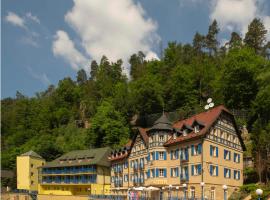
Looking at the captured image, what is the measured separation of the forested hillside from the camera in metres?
74.5

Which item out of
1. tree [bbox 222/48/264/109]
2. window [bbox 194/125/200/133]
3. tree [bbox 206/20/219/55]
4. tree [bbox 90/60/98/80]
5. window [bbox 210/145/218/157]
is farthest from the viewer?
tree [bbox 90/60/98/80]

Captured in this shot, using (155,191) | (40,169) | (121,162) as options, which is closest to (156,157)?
(155,191)

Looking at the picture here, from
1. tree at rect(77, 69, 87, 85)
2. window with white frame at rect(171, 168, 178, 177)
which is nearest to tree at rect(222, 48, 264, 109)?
window with white frame at rect(171, 168, 178, 177)

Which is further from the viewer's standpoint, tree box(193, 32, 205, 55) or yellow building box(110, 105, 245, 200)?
tree box(193, 32, 205, 55)

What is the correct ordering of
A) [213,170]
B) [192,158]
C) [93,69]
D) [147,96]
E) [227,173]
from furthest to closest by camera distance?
1. [93,69]
2. [147,96]
3. [227,173]
4. [192,158]
5. [213,170]

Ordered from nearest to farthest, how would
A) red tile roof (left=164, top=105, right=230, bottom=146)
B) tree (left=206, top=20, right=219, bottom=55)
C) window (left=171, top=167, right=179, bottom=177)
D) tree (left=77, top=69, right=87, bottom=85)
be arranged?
red tile roof (left=164, top=105, right=230, bottom=146), window (left=171, top=167, right=179, bottom=177), tree (left=206, top=20, right=219, bottom=55), tree (left=77, top=69, right=87, bottom=85)

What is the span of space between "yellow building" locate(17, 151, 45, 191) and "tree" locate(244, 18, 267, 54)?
2074 inches

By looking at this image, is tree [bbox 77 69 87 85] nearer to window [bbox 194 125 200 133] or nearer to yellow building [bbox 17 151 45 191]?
yellow building [bbox 17 151 45 191]

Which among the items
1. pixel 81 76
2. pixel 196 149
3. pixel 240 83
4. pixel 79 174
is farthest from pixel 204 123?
pixel 81 76

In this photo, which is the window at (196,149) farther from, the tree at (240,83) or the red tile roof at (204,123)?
the tree at (240,83)

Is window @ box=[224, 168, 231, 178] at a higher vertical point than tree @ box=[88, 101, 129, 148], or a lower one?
lower

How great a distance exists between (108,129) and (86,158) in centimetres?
1393

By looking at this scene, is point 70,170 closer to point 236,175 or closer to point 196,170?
point 196,170

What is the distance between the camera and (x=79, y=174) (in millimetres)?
76125
